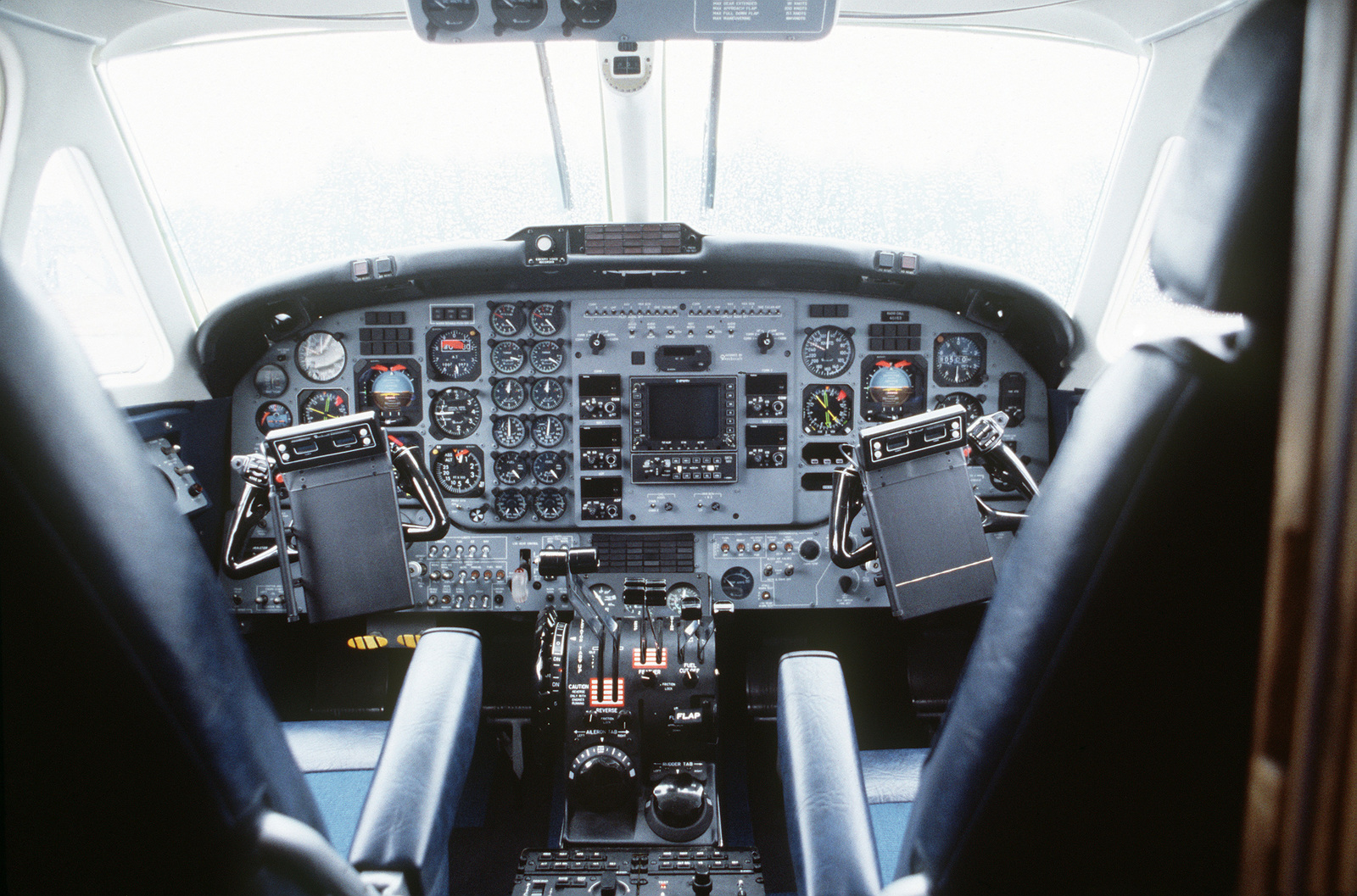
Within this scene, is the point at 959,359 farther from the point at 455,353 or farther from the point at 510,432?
the point at 455,353

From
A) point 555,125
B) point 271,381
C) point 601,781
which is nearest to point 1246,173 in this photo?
point 601,781

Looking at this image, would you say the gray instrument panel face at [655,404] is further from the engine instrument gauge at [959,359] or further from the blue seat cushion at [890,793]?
the blue seat cushion at [890,793]

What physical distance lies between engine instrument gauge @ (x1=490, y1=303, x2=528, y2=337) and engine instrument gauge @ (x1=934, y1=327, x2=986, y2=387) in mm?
1608

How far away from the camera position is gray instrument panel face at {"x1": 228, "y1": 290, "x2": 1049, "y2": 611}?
2850mm

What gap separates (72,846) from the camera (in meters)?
0.54

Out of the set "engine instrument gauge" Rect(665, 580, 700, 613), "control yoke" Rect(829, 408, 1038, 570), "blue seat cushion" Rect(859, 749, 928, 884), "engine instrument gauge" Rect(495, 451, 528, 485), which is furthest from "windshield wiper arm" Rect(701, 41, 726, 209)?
"blue seat cushion" Rect(859, 749, 928, 884)

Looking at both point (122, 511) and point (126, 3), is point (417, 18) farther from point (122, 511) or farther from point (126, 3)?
point (122, 511)

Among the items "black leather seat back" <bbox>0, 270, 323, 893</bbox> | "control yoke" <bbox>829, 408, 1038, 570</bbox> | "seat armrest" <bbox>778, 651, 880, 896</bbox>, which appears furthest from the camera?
"control yoke" <bbox>829, 408, 1038, 570</bbox>

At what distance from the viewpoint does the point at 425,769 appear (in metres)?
1.34

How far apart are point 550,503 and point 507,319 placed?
2.40ft

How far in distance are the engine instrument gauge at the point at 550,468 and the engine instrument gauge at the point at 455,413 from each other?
29 cm

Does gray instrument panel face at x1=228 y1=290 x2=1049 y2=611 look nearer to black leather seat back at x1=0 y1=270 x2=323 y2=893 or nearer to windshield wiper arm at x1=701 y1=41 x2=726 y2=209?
windshield wiper arm at x1=701 y1=41 x2=726 y2=209

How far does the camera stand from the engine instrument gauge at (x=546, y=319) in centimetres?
285

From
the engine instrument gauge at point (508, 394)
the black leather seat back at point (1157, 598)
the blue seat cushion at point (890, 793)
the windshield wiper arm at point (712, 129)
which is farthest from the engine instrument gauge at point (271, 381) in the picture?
the black leather seat back at point (1157, 598)
